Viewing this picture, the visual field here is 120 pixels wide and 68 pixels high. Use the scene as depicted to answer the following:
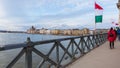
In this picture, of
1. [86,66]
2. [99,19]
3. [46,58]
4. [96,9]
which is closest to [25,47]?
[46,58]

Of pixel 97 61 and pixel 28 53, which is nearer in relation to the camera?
pixel 28 53

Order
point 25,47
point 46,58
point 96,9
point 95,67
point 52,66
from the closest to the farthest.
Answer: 1. point 25,47
2. point 46,58
3. point 52,66
4. point 95,67
5. point 96,9

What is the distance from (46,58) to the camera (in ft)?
20.5

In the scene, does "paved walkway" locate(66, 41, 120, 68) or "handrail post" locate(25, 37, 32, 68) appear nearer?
"handrail post" locate(25, 37, 32, 68)

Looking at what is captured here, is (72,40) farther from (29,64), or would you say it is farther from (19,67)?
(19,67)

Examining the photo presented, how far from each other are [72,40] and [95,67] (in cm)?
201

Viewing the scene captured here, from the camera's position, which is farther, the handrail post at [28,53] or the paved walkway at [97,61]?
the paved walkway at [97,61]

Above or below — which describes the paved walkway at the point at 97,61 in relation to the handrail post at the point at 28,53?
below

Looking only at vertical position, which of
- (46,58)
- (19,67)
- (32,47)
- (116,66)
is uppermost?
(32,47)

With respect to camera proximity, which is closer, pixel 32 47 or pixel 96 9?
pixel 32 47

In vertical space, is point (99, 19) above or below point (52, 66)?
Answer: above

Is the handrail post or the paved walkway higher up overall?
the handrail post

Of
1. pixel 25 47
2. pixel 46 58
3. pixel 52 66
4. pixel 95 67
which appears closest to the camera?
pixel 25 47

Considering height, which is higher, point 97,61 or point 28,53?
point 28,53
